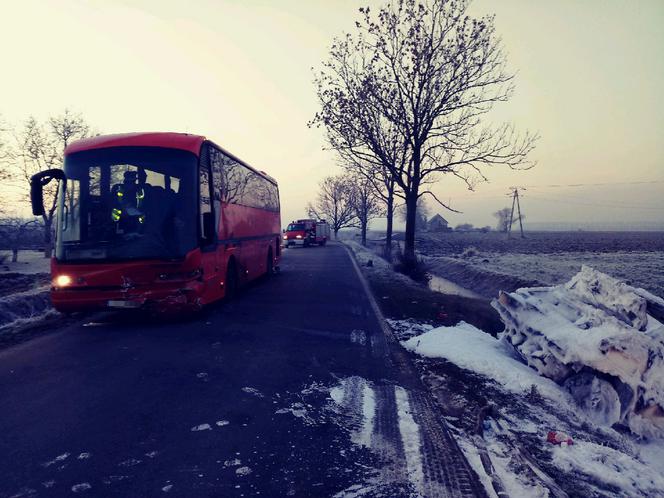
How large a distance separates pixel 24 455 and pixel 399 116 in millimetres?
16005

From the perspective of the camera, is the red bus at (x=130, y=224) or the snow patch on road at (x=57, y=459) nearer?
the snow patch on road at (x=57, y=459)

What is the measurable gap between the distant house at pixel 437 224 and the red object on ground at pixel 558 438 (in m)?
130

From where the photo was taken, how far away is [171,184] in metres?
7.60

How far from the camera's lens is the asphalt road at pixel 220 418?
2900 mm

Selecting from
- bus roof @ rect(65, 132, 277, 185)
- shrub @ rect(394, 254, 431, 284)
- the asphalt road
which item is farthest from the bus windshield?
shrub @ rect(394, 254, 431, 284)

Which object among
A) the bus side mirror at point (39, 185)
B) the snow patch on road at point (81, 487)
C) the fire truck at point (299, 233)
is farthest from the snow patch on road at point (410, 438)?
the fire truck at point (299, 233)

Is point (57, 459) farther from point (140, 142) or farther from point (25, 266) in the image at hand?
point (25, 266)

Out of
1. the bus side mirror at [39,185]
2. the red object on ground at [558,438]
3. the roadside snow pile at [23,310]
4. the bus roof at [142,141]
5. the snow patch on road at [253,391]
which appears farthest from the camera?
the roadside snow pile at [23,310]

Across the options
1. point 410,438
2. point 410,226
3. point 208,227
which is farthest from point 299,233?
point 410,438

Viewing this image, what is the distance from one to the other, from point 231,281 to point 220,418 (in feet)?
21.6

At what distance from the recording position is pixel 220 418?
3.89m

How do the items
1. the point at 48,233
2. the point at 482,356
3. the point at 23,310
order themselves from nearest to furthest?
the point at 482,356 < the point at 23,310 < the point at 48,233

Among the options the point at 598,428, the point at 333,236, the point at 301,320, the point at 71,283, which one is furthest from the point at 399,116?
the point at 333,236

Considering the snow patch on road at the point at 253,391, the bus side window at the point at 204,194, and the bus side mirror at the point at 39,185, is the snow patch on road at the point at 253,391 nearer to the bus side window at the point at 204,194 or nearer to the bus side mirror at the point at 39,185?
the bus side window at the point at 204,194
